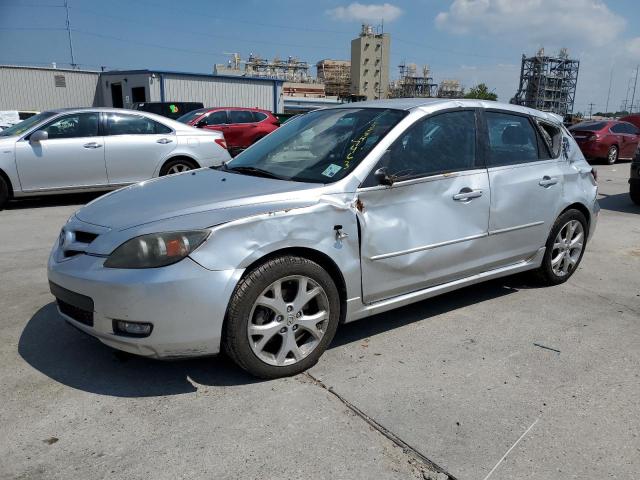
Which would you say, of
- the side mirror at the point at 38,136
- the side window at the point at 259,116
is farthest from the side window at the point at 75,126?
the side window at the point at 259,116

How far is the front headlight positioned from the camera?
112 inches

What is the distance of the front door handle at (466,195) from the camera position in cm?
388

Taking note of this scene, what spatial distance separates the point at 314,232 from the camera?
3.17 metres

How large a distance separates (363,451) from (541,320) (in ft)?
7.39

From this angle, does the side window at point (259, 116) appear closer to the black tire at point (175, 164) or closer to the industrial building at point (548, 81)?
the black tire at point (175, 164)

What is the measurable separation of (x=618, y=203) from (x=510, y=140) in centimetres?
673

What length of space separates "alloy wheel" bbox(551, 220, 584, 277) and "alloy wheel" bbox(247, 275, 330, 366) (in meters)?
2.58

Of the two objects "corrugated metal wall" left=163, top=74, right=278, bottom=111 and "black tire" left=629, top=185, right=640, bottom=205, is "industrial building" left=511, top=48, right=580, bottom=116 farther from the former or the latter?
"black tire" left=629, top=185, right=640, bottom=205

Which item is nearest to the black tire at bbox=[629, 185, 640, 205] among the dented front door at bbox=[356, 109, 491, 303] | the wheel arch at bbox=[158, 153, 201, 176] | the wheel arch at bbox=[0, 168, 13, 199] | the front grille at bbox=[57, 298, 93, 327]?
the dented front door at bbox=[356, 109, 491, 303]

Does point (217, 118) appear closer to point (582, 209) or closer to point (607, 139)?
point (607, 139)

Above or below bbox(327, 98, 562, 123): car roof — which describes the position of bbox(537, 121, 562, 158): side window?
below

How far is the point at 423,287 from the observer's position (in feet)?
12.5

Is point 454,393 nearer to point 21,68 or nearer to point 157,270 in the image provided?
point 157,270

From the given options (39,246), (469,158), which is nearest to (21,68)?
(39,246)
